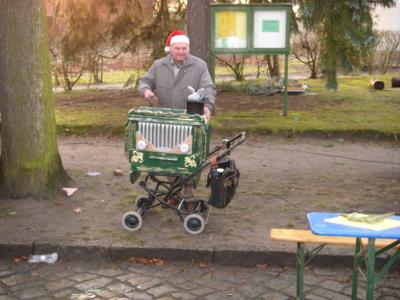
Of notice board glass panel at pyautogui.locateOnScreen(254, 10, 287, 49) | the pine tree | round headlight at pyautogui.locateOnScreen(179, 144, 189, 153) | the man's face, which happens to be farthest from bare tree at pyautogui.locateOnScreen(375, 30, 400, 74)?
round headlight at pyautogui.locateOnScreen(179, 144, 189, 153)

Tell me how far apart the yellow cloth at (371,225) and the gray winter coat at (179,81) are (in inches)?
94.8

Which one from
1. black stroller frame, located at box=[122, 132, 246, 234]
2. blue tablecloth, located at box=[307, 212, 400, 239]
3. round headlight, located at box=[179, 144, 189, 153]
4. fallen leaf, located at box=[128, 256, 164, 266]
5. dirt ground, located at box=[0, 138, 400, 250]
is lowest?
fallen leaf, located at box=[128, 256, 164, 266]

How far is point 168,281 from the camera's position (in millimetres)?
4629

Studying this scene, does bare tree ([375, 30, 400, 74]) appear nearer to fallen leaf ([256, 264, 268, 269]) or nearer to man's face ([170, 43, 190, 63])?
man's face ([170, 43, 190, 63])

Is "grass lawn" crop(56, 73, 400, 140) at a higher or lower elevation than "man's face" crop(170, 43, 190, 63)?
lower

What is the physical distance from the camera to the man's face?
5637 millimetres

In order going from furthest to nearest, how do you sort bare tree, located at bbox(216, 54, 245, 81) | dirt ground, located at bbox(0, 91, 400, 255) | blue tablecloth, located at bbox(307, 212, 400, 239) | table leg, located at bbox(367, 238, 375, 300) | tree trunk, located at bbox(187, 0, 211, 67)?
1. bare tree, located at bbox(216, 54, 245, 81)
2. tree trunk, located at bbox(187, 0, 211, 67)
3. dirt ground, located at bbox(0, 91, 400, 255)
4. table leg, located at bbox(367, 238, 375, 300)
5. blue tablecloth, located at bbox(307, 212, 400, 239)

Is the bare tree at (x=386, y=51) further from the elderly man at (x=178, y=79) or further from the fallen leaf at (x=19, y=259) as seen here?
the fallen leaf at (x=19, y=259)

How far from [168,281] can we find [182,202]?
1.06 meters

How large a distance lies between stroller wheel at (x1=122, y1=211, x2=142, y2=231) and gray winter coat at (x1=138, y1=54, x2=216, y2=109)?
1.18m

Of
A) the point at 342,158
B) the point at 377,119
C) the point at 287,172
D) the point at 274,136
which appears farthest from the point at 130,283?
the point at 377,119

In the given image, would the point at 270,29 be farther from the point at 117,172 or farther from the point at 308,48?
the point at 308,48

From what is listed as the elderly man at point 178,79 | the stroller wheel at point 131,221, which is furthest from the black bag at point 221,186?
the elderly man at point 178,79

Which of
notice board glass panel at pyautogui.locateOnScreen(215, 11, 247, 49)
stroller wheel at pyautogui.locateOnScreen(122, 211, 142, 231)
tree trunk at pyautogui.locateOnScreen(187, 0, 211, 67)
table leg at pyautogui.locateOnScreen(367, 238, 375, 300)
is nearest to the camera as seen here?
table leg at pyautogui.locateOnScreen(367, 238, 375, 300)
